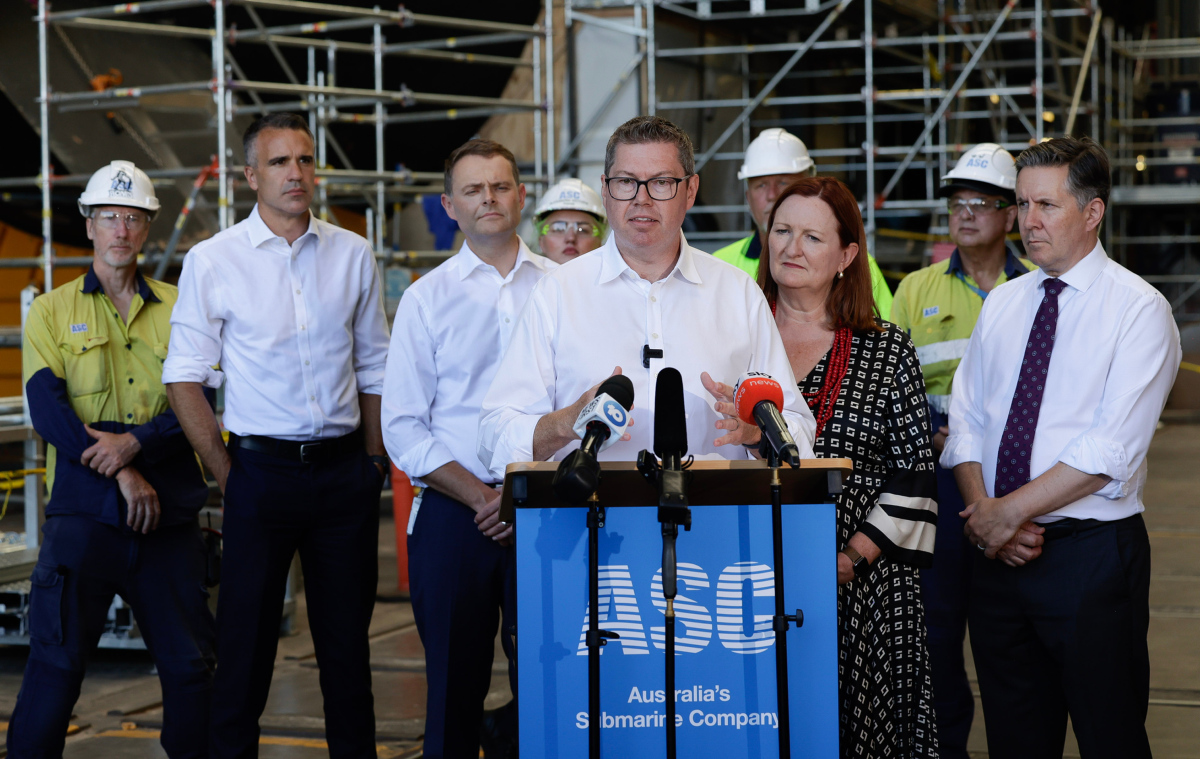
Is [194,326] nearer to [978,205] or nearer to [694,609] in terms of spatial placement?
[694,609]

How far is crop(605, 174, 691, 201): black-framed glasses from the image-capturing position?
2420 millimetres

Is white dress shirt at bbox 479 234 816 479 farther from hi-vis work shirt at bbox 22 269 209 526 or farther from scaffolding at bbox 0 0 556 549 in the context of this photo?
scaffolding at bbox 0 0 556 549

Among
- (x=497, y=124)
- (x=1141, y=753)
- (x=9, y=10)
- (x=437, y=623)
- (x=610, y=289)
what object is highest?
(x=9, y=10)

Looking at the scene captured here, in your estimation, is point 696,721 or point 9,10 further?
point 9,10

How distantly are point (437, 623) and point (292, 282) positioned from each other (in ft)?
3.84

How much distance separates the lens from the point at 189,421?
3.59m

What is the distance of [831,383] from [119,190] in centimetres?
247

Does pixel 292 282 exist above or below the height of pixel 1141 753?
above

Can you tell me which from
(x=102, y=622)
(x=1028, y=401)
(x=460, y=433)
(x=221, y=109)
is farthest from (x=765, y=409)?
(x=221, y=109)

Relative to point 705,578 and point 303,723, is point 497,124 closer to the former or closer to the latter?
point 303,723

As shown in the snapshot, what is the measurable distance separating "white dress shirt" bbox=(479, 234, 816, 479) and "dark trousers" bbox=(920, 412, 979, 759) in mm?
1493

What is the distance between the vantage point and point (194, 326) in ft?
11.7

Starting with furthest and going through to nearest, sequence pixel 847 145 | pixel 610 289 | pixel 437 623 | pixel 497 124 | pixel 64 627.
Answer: pixel 847 145
pixel 497 124
pixel 64 627
pixel 437 623
pixel 610 289

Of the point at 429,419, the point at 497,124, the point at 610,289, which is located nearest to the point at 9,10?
the point at 497,124
